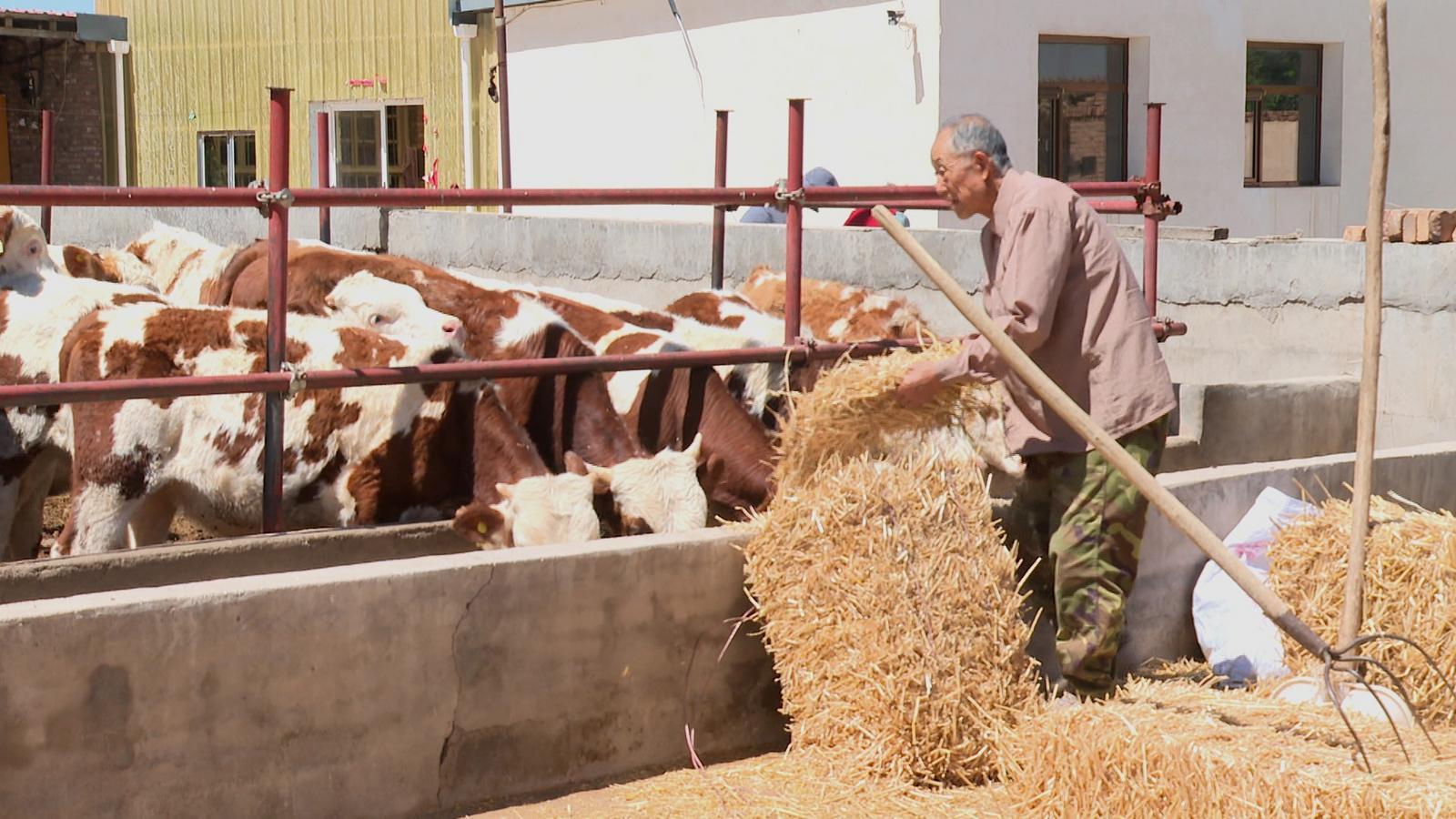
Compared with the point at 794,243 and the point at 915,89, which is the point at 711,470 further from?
the point at 915,89

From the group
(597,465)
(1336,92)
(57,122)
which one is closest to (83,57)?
(57,122)

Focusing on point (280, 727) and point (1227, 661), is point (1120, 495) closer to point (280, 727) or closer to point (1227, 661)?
point (1227, 661)

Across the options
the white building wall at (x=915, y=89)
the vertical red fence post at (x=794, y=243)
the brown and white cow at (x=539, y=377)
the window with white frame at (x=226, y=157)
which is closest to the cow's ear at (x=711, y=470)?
the brown and white cow at (x=539, y=377)

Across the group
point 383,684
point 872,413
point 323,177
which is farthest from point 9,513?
point 323,177

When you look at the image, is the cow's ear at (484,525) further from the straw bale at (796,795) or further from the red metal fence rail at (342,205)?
the straw bale at (796,795)

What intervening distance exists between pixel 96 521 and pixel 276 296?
4.00 feet

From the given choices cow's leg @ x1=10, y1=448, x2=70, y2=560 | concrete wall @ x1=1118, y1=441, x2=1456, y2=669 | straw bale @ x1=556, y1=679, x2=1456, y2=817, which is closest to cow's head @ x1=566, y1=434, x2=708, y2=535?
straw bale @ x1=556, y1=679, x2=1456, y2=817

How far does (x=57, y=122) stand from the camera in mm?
26562

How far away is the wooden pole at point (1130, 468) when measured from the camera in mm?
4215

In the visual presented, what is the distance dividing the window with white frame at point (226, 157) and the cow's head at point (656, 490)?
21.8 meters

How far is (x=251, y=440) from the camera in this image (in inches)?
269

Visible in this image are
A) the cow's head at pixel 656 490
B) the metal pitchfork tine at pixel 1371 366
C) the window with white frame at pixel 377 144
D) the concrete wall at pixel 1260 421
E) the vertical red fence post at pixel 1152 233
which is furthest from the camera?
the window with white frame at pixel 377 144

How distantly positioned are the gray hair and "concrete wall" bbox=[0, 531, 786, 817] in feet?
4.49

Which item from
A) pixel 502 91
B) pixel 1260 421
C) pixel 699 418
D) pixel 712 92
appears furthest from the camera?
pixel 502 91
